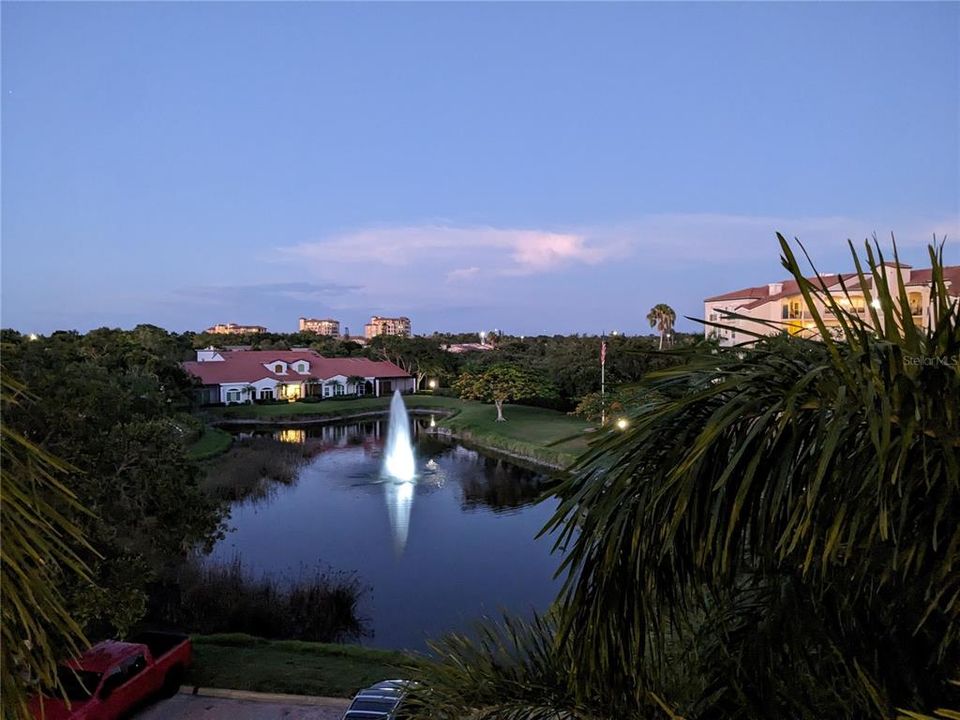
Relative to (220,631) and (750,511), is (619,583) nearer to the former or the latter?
(750,511)

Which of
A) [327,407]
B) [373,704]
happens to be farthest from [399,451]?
[373,704]

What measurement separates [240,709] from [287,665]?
146cm

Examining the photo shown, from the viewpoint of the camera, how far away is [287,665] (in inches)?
422

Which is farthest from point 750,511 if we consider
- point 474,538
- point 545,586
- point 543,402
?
point 543,402

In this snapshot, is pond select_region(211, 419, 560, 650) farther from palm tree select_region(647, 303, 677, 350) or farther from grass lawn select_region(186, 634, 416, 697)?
palm tree select_region(647, 303, 677, 350)

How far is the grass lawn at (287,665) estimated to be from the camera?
9844 millimetres

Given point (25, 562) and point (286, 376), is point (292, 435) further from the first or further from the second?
point (25, 562)

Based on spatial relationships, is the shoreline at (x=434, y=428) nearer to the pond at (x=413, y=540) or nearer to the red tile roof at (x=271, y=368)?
the pond at (x=413, y=540)

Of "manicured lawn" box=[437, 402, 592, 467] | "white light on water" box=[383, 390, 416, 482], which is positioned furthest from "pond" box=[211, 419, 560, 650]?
"manicured lawn" box=[437, 402, 592, 467]

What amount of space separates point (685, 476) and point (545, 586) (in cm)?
1532

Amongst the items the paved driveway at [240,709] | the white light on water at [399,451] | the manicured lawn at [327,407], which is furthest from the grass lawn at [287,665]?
the manicured lawn at [327,407]

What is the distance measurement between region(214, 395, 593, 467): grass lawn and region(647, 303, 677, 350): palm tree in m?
9.92

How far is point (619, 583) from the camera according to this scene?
2182 mm

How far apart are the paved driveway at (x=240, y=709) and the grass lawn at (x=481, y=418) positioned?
21776 mm
